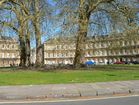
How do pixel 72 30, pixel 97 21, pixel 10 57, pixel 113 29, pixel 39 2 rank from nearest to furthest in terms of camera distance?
pixel 72 30 → pixel 113 29 → pixel 97 21 → pixel 39 2 → pixel 10 57

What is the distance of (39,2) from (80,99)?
31.8 meters

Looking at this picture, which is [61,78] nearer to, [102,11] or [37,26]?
[102,11]

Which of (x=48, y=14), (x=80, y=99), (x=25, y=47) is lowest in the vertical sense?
(x=80, y=99)

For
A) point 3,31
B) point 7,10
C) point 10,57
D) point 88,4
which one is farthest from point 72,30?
point 10,57

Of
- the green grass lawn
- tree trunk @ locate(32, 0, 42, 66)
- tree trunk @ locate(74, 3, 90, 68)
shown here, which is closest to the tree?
tree trunk @ locate(74, 3, 90, 68)

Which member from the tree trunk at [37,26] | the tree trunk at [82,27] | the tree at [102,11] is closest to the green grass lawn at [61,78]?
the tree trunk at [82,27]

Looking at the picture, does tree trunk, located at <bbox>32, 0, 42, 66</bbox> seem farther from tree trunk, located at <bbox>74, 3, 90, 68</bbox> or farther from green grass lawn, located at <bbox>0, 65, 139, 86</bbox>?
green grass lawn, located at <bbox>0, 65, 139, 86</bbox>

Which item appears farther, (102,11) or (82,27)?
(102,11)

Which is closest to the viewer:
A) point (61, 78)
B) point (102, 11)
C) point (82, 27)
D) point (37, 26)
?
point (61, 78)

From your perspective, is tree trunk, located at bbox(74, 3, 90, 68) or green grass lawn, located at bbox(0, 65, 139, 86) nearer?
green grass lawn, located at bbox(0, 65, 139, 86)

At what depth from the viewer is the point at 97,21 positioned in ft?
131

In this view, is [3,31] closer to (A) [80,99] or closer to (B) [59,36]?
(B) [59,36]

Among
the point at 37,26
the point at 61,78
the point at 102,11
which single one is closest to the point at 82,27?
the point at 102,11

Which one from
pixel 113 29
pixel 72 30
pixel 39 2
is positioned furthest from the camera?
pixel 39 2
